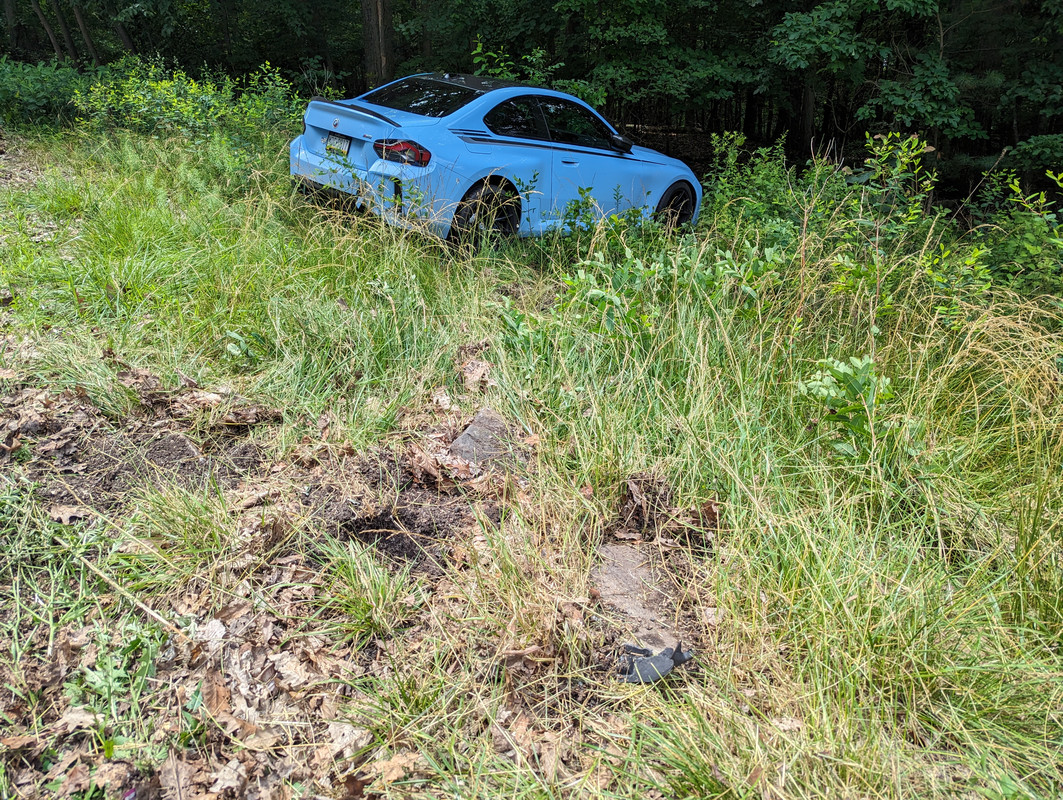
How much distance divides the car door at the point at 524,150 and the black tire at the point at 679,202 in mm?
1991

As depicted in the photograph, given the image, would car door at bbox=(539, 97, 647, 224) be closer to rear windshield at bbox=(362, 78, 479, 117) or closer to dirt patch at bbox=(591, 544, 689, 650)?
rear windshield at bbox=(362, 78, 479, 117)

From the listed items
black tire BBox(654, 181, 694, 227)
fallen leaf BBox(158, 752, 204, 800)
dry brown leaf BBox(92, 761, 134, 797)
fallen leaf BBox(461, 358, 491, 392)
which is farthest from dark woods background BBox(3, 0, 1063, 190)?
dry brown leaf BBox(92, 761, 134, 797)

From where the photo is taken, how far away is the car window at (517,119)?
641 centimetres

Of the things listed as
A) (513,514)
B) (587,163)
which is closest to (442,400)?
(513,514)

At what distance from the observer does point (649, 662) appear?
2.35m

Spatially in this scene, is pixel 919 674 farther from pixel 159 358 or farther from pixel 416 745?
pixel 159 358

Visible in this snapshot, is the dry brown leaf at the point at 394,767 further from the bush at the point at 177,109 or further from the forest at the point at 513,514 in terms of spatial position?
the bush at the point at 177,109

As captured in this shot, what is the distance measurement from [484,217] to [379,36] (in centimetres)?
966

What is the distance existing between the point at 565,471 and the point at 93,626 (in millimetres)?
1961

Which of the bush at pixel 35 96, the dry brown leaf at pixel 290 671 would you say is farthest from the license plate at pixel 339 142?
the bush at pixel 35 96

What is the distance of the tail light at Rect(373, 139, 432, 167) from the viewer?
5746 millimetres

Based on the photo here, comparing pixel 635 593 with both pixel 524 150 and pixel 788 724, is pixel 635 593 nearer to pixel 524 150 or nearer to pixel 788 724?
pixel 788 724

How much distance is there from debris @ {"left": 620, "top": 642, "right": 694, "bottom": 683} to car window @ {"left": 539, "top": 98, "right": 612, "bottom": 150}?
18.7 ft

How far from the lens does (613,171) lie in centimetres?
736
